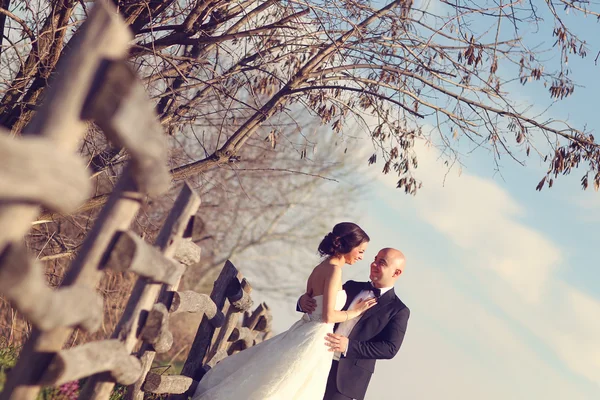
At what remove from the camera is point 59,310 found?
3.29m

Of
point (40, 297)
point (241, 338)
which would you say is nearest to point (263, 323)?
point (241, 338)

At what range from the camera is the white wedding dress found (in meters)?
6.39

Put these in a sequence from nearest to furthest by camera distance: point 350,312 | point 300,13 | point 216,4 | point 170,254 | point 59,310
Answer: point 59,310
point 170,254
point 350,312
point 216,4
point 300,13

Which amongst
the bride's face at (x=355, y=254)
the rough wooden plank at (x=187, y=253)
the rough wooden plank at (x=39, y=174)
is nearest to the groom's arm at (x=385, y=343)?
the bride's face at (x=355, y=254)

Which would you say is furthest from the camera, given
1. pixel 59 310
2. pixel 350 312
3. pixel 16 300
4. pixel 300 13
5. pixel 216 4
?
pixel 300 13

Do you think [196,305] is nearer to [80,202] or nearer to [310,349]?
[310,349]

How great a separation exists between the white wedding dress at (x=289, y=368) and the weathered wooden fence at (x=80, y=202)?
5.98 feet

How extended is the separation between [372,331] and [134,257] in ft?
11.0

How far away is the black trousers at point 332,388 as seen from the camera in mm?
6734

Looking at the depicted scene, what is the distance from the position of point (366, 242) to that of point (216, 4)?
9.44 feet

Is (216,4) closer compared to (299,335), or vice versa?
(299,335)

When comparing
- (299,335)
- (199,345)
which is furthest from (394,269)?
(199,345)

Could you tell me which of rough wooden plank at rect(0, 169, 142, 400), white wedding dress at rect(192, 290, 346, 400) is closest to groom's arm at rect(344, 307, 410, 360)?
white wedding dress at rect(192, 290, 346, 400)

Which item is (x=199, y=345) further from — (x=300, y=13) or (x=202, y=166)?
(x=300, y=13)
